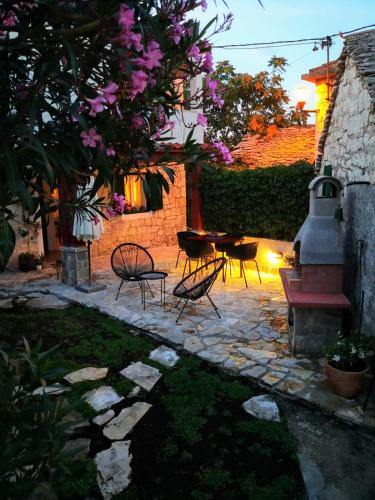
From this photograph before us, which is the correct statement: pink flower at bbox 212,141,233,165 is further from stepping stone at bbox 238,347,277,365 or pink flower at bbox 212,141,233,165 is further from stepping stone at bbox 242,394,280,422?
stepping stone at bbox 238,347,277,365

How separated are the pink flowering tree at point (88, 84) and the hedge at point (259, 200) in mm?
6656

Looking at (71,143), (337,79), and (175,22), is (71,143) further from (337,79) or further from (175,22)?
(337,79)

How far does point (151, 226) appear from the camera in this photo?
12.4 meters

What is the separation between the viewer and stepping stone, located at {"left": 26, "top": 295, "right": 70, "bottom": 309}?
7.09m

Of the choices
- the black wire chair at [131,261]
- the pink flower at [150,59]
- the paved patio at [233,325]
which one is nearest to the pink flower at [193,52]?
the pink flower at [150,59]

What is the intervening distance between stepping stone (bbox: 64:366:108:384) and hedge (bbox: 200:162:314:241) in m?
5.40

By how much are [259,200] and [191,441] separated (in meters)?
7.64

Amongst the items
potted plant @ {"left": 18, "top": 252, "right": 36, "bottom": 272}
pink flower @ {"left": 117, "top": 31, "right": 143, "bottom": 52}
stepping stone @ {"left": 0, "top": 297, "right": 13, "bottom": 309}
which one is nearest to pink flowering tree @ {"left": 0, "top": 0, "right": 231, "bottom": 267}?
pink flower @ {"left": 117, "top": 31, "right": 143, "bottom": 52}

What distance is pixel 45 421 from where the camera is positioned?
1.82 meters

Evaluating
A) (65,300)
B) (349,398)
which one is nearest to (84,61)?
(349,398)

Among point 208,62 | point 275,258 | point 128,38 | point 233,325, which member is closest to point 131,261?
point 233,325

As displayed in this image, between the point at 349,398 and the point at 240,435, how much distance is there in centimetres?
136

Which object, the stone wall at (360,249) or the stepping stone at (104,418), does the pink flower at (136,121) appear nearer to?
the stepping stone at (104,418)

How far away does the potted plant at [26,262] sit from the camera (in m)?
9.59
